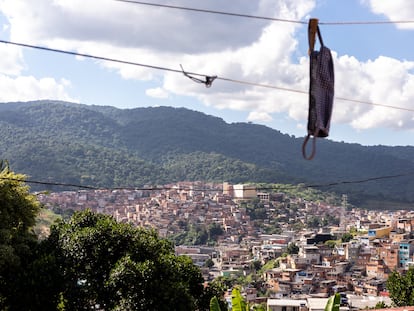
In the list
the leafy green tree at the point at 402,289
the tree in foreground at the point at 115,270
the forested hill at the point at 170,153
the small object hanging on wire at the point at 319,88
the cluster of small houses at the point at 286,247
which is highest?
the forested hill at the point at 170,153

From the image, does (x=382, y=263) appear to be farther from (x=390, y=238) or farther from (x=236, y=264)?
(x=236, y=264)

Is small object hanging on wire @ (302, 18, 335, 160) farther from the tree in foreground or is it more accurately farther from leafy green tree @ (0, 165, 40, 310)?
leafy green tree @ (0, 165, 40, 310)

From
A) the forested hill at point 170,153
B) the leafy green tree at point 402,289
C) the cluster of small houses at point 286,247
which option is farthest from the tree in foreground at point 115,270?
the forested hill at point 170,153

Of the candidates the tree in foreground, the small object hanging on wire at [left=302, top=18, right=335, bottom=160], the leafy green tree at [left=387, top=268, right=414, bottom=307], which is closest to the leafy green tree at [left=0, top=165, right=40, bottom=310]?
the tree in foreground

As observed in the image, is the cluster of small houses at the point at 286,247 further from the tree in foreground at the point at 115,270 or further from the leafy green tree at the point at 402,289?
the tree in foreground at the point at 115,270

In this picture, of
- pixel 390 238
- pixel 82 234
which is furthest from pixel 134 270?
pixel 390 238

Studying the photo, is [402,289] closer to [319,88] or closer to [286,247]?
[319,88]

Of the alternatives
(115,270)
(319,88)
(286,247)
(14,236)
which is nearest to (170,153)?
(286,247)
